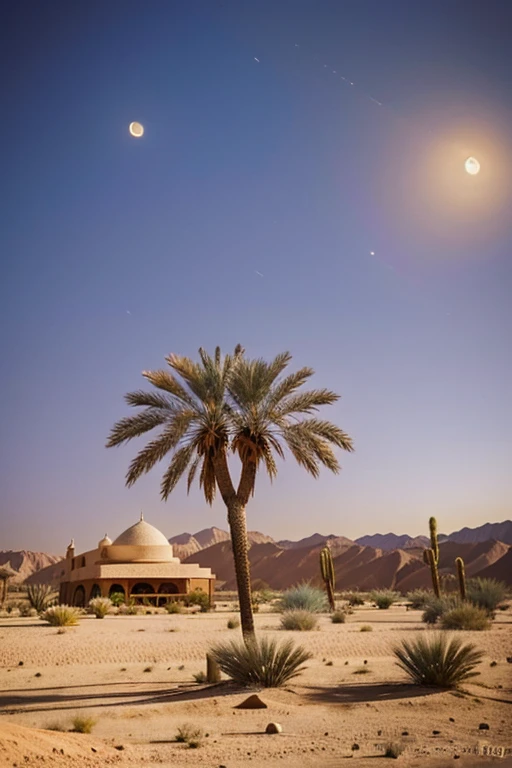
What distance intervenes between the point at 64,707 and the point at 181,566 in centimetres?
→ 3954

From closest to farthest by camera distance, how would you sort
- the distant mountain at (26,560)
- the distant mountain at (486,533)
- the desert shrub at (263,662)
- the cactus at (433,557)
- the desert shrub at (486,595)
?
the desert shrub at (263,662) → the desert shrub at (486,595) → the cactus at (433,557) → the distant mountain at (486,533) → the distant mountain at (26,560)

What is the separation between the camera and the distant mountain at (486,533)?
12181 centimetres

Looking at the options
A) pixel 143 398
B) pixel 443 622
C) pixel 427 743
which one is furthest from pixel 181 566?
pixel 427 743

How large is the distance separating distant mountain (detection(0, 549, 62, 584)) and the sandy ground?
139 metres

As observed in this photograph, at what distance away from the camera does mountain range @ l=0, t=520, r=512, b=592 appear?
80562mm

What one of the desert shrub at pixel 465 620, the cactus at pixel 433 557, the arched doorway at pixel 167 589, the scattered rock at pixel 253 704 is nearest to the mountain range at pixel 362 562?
the arched doorway at pixel 167 589

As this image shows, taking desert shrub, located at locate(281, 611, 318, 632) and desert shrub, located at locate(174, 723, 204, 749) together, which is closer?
desert shrub, located at locate(174, 723, 204, 749)

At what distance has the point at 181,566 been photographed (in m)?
49.6

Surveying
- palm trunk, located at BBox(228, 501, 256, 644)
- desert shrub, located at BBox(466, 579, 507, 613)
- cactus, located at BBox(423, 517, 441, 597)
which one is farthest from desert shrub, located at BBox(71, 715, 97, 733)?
cactus, located at BBox(423, 517, 441, 597)

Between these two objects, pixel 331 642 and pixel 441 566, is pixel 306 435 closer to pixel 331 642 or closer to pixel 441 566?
pixel 331 642

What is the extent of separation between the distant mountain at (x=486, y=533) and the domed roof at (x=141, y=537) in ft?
260

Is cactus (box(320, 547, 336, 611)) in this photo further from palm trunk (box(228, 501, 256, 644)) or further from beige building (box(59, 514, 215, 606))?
palm trunk (box(228, 501, 256, 644))

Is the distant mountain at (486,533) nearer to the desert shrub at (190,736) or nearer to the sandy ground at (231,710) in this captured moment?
the sandy ground at (231,710)

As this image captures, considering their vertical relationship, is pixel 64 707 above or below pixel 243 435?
below
